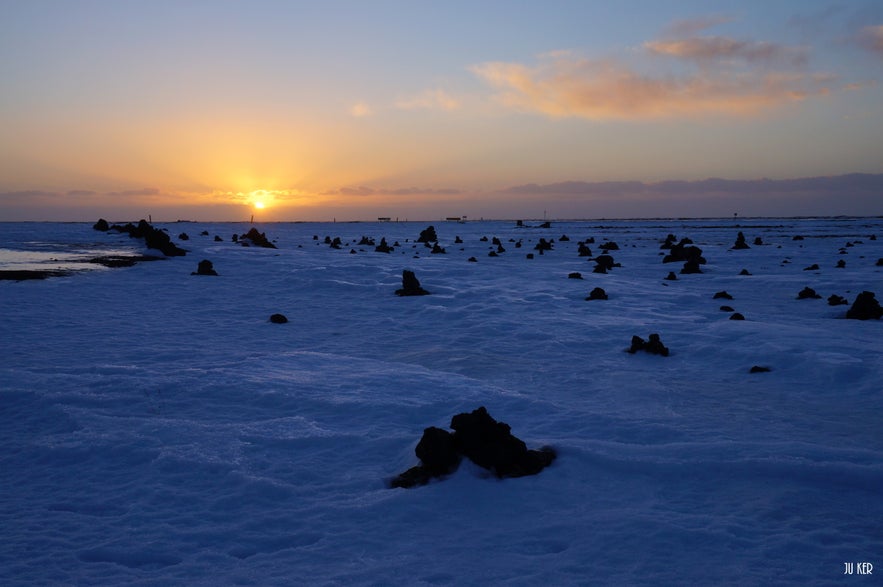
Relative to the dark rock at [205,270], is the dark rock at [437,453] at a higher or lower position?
lower

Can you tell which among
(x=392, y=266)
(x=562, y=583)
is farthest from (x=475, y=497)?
(x=392, y=266)

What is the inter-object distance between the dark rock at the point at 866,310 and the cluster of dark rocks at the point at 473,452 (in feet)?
38.9

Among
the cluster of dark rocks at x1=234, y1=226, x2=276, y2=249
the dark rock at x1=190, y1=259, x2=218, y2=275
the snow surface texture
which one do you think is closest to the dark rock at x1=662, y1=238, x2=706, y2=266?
the snow surface texture

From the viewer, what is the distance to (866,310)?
48.3 ft

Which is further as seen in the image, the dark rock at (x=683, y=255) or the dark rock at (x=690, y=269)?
the dark rock at (x=683, y=255)

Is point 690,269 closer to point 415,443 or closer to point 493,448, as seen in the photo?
Result: point 415,443

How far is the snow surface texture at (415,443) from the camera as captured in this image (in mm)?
4883

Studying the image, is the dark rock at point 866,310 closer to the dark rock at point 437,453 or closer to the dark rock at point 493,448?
the dark rock at point 493,448

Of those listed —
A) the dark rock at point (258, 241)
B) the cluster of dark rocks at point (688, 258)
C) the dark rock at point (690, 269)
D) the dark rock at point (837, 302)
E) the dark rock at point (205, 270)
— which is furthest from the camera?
the dark rock at point (258, 241)

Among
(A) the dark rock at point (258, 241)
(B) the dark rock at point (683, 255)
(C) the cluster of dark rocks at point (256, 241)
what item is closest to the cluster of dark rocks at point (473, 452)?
(B) the dark rock at point (683, 255)

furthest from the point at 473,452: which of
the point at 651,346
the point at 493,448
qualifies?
the point at 651,346

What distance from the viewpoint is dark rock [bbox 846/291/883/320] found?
14.7 m

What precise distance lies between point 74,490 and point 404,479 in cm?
313

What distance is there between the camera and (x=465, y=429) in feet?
21.4
